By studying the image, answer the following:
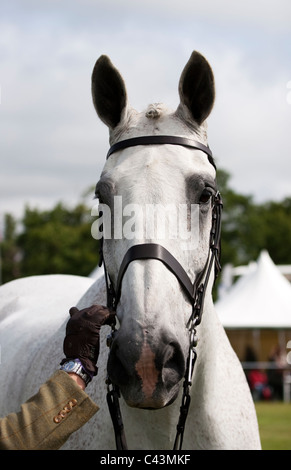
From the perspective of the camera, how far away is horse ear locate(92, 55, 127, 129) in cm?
375

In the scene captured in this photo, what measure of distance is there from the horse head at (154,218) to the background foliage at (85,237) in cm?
5238

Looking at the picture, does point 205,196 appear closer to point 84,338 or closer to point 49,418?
point 84,338

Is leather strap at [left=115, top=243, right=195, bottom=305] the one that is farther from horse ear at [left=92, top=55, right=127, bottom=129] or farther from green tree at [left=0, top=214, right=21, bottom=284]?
green tree at [left=0, top=214, right=21, bottom=284]

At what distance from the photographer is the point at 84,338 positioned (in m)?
3.01

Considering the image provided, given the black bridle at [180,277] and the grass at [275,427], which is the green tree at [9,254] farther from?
the black bridle at [180,277]

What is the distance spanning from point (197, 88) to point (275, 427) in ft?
39.1

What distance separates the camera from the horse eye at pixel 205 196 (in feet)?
11.4

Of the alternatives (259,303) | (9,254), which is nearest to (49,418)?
(259,303)

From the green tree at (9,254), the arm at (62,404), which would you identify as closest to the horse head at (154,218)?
the arm at (62,404)

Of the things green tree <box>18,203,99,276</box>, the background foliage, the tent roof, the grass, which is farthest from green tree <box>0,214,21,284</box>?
the grass

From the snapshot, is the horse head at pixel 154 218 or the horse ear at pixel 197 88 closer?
the horse head at pixel 154 218

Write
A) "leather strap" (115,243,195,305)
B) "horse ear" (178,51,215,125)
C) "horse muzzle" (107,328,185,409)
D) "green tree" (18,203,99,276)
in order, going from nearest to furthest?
"horse muzzle" (107,328,185,409), "leather strap" (115,243,195,305), "horse ear" (178,51,215,125), "green tree" (18,203,99,276)

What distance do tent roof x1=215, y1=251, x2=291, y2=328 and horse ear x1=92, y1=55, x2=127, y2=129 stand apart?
19.1 m

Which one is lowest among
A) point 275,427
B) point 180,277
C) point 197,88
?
point 275,427
